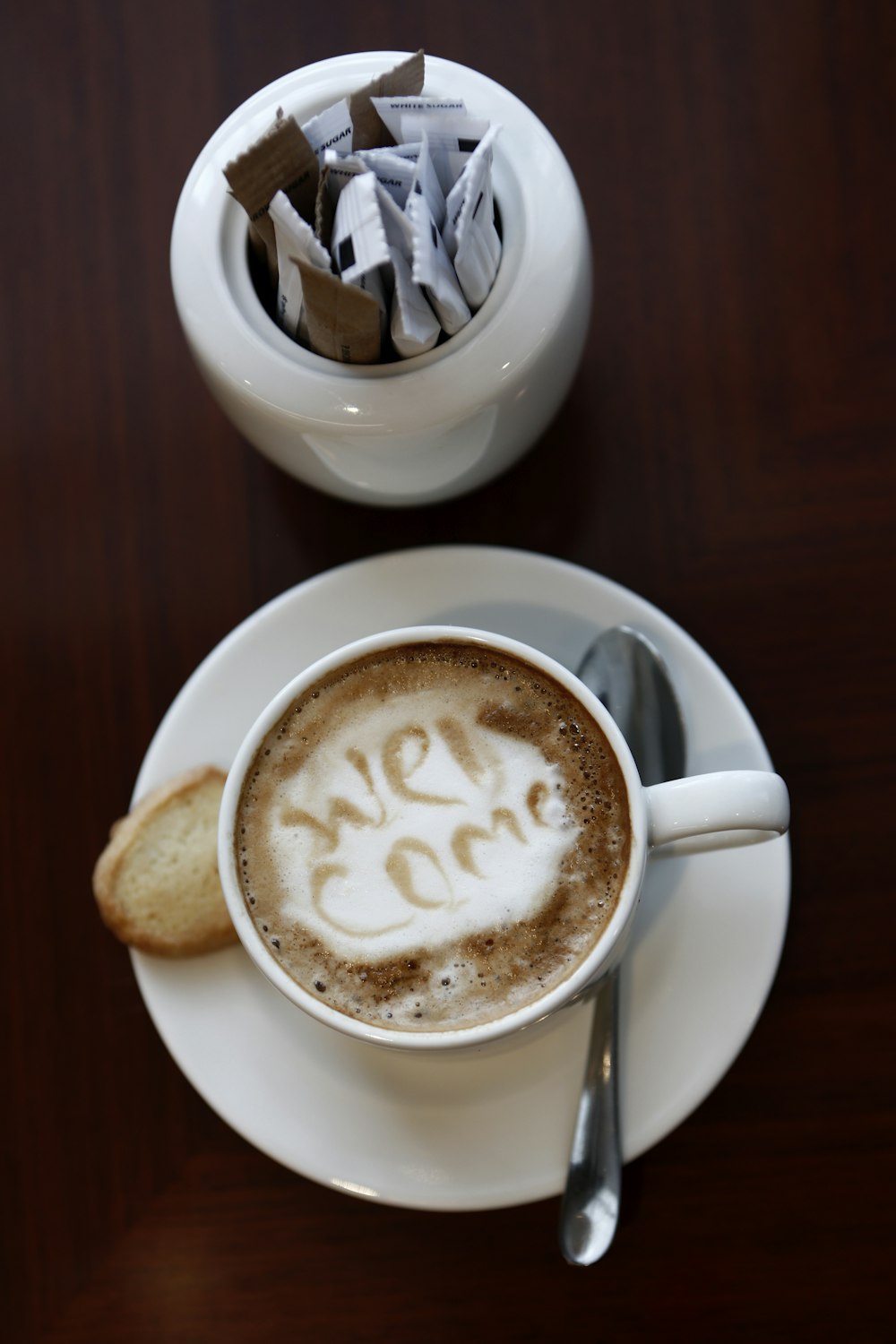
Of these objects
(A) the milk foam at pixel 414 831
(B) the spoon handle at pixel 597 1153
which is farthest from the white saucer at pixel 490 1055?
(A) the milk foam at pixel 414 831

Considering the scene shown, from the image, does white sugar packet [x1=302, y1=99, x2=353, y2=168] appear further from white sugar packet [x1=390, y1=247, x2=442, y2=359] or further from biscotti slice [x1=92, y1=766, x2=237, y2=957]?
biscotti slice [x1=92, y1=766, x2=237, y2=957]

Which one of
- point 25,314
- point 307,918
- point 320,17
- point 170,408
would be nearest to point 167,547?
point 170,408

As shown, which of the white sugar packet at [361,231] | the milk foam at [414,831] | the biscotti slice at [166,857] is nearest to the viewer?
the white sugar packet at [361,231]

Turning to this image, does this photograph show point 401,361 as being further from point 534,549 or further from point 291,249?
point 534,549

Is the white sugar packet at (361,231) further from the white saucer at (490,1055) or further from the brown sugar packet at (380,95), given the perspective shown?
the white saucer at (490,1055)

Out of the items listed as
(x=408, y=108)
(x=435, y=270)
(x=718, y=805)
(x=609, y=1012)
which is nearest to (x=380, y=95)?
(x=408, y=108)

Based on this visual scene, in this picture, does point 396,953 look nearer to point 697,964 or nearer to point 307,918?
point 307,918

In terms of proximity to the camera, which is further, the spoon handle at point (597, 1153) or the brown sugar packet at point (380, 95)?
the spoon handle at point (597, 1153)
